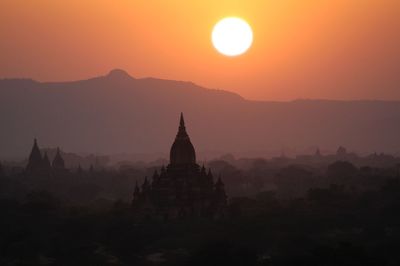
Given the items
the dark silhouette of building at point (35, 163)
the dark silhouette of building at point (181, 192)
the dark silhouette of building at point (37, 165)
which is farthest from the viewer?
the dark silhouette of building at point (35, 163)

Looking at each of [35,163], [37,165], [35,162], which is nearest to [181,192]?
[37,165]

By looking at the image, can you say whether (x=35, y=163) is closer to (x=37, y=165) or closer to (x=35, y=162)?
(x=35, y=162)

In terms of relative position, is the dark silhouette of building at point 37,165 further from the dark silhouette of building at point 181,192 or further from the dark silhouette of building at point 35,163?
the dark silhouette of building at point 181,192

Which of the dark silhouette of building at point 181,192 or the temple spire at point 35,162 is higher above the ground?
the temple spire at point 35,162

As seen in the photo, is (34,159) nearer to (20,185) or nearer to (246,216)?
(20,185)

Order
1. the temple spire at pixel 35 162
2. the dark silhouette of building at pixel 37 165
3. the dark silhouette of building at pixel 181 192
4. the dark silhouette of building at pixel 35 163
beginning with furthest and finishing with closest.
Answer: the temple spire at pixel 35 162 < the dark silhouette of building at pixel 35 163 < the dark silhouette of building at pixel 37 165 < the dark silhouette of building at pixel 181 192

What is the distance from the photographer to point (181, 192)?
65875 millimetres

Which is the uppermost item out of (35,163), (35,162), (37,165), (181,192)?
(35,162)

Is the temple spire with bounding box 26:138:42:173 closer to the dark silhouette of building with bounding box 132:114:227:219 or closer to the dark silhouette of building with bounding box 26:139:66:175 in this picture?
the dark silhouette of building with bounding box 26:139:66:175

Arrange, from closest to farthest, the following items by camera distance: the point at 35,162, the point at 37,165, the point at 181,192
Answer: the point at 181,192 → the point at 37,165 → the point at 35,162

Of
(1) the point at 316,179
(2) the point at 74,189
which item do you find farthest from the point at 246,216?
(1) the point at 316,179

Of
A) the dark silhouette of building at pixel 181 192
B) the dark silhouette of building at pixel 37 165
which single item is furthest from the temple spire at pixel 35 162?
the dark silhouette of building at pixel 181 192

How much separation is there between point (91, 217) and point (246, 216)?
13.3m

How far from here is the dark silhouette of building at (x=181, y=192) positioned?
65.4m
